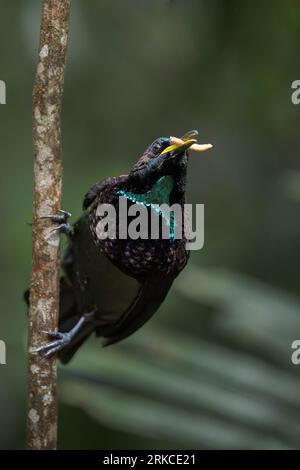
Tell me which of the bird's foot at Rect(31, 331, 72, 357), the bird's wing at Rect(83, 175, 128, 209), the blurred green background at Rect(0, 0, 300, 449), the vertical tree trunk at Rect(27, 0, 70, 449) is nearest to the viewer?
the vertical tree trunk at Rect(27, 0, 70, 449)

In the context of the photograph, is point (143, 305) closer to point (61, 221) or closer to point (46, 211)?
point (61, 221)

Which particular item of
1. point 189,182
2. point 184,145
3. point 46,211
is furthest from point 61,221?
point 189,182

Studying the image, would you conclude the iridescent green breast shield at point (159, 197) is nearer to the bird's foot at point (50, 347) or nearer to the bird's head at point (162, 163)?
the bird's head at point (162, 163)

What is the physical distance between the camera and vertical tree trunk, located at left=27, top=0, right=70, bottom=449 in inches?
131

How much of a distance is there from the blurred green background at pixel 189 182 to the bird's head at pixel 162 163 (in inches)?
32.9

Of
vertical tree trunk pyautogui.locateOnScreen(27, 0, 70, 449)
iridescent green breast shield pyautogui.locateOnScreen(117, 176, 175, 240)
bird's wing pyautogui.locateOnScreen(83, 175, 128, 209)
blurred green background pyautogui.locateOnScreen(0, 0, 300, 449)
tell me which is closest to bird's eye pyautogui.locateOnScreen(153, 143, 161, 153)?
iridescent green breast shield pyautogui.locateOnScreen(117, 176, 175, 240)

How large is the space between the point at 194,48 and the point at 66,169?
1297mm

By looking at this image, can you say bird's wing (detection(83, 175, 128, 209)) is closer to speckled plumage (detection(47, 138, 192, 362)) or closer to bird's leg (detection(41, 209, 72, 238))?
speckled plumage (detection(47, 138, 192, 362))

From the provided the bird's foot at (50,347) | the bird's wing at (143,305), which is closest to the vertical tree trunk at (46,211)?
the bird's foot at (50,347)

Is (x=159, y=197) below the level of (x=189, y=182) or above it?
below

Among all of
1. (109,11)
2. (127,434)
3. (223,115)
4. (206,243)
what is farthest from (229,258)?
(109,11)

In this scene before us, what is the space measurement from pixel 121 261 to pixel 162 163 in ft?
1.59

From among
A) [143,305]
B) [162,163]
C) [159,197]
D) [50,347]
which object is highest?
[162,163]

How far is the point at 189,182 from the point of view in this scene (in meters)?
6.52
